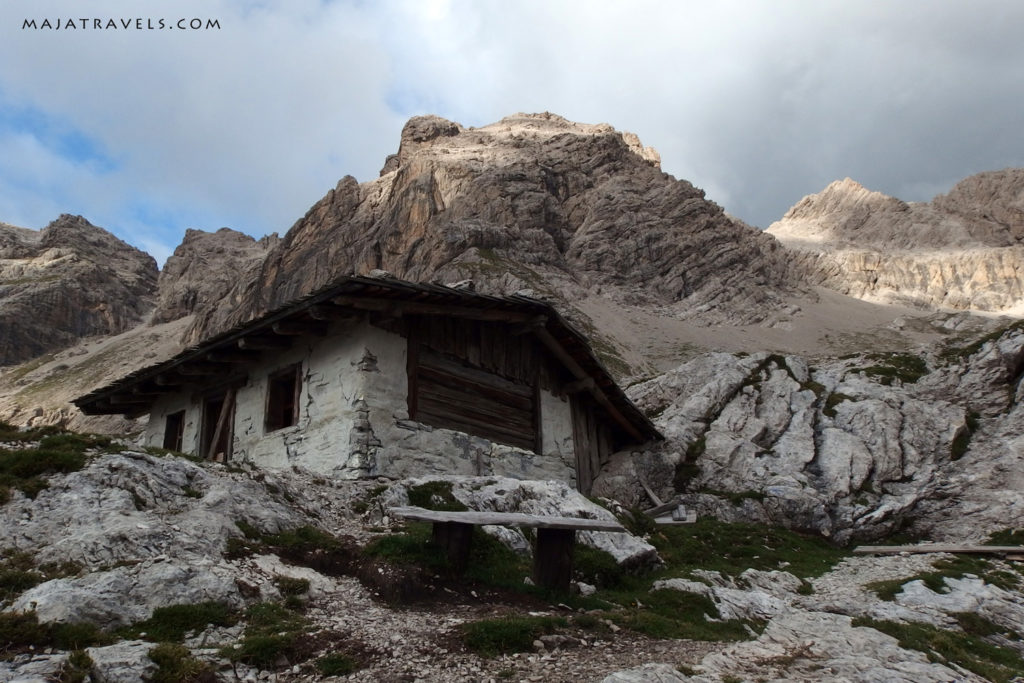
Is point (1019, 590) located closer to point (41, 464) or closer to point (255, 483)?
point (255, 483)

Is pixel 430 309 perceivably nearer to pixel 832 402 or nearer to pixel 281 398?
pixel 281 398

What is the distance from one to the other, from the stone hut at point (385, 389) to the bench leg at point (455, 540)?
476 cm

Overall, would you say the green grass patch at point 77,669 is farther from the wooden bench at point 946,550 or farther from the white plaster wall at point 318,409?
the wooden bench at point 946,550

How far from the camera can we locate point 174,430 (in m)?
20.7

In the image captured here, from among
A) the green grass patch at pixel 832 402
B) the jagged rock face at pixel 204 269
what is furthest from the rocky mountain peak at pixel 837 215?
the green grass patch at pixel 832 402

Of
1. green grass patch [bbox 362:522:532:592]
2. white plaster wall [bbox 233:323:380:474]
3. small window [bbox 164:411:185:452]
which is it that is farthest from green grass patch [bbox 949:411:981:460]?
small window [bbox 164:411:185:452]

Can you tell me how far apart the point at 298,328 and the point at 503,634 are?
34.0 feet

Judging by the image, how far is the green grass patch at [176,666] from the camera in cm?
569

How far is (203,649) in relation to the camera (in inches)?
251

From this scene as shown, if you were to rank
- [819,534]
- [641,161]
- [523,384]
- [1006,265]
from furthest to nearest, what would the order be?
[641,161] < [1006,265] < [523,384] < [819,534]

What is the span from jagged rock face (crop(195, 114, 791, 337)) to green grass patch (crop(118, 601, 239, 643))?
8429 cm

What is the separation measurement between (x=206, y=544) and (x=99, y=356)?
400ft

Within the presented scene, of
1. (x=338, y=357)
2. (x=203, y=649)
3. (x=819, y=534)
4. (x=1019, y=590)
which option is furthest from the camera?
(x=819, y=534)

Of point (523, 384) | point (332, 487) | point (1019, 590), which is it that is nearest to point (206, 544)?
point (332, 487)
